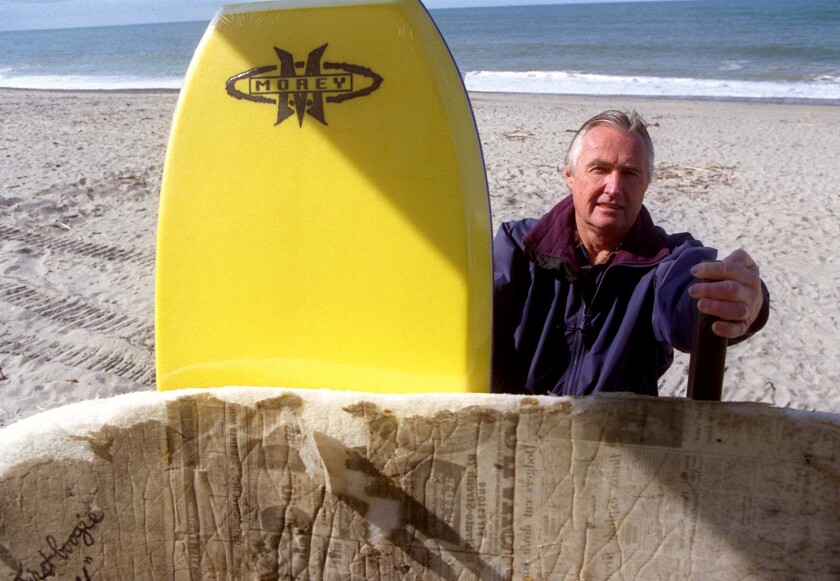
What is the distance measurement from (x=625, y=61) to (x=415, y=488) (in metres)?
24.5

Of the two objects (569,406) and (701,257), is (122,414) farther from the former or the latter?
(701,257)

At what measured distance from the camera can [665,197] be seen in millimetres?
7078

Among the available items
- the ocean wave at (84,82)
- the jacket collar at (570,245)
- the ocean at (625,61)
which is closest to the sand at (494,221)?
the jacket collar at (570,245)

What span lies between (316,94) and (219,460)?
2.44 feet

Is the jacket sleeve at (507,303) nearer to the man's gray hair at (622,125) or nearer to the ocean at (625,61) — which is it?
the man's gray hair at (622,125)

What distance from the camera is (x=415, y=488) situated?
4.35ft

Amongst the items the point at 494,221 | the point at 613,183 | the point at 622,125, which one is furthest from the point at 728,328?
the point at 494,221

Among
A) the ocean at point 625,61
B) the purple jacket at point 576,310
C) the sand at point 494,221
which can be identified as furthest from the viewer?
the ocean at point 625,61

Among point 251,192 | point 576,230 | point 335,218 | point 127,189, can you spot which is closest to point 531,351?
point 576,230

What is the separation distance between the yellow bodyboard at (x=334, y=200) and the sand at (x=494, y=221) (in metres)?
2.31

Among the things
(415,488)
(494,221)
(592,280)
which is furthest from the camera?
(494,221)

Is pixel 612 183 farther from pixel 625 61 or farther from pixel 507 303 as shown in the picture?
pixel 625 61

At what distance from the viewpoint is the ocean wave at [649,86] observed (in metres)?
15.8

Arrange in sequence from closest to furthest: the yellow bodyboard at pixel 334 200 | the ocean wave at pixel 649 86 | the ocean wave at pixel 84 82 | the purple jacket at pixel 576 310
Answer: the yellow bodyboard at pixel 334 200
the purple jacket at pixel 576 310
the ocean wave at pixel 649 86
the ocean wave at pixel 84 82
